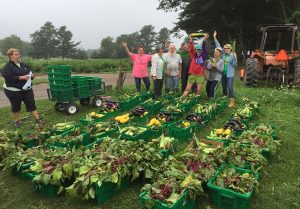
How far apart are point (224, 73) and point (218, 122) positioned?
1746 millimetres

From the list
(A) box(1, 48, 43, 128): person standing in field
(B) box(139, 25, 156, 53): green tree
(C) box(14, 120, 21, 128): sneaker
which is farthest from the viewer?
(B) box(139, 25, 156, 53): green tree

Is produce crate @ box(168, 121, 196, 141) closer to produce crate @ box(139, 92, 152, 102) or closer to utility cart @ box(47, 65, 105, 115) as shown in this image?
produce crate @ box(139, 92, 152, 102)

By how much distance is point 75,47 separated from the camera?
82.7 metres

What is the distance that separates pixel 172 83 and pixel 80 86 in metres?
2.78

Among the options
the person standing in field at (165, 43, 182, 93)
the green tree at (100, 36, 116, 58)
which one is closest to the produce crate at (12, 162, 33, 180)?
the person standing in field at (165, 43, 182, 93)

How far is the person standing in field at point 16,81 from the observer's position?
6.82 metres

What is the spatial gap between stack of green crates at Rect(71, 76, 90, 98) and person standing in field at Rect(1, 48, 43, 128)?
157 centimetres

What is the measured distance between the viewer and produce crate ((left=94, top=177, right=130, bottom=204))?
13.1ft

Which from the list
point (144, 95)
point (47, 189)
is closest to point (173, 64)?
point (144, 95)

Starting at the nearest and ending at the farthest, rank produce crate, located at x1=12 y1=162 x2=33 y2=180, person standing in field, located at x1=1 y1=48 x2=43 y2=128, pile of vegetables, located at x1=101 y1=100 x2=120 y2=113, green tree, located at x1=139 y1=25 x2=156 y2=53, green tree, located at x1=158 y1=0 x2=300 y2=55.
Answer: produce crate, located at x1=12 y1=162 x2=33 y2=180 → person standing in field, located at x1=1 y1=48 x2=43 y2=128 → pile of vegetables, located at x1=101 y1=100 x2=120 y2=113 → green tree, located at x1=158 y1=0 x2=300 y2=55 → green tree, located at x1=139 y1=25 x2=156 y2=53

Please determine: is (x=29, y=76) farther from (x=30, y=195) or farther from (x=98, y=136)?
(x=30, y=195)

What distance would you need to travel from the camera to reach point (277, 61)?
11.1 metres

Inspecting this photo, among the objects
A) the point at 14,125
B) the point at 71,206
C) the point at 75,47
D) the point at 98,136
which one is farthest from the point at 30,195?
the point at 75,47

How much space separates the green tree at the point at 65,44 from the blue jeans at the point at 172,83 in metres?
73.4
